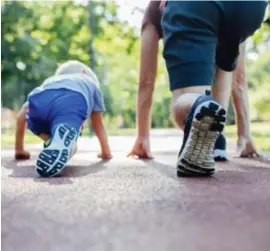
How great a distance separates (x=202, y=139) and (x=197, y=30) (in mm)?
139

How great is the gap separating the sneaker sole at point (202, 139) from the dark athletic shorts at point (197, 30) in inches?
3.2

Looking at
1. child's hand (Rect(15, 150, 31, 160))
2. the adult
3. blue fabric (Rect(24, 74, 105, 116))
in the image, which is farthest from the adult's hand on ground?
child's hand (Rect(15, 150, 31, 160))

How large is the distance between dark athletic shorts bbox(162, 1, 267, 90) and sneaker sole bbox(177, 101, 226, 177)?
0.08 meters

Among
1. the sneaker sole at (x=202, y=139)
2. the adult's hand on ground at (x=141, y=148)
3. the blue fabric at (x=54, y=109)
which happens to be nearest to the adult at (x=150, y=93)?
the adult's hand on ground at (x=141, y=148)

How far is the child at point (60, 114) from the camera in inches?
27.1

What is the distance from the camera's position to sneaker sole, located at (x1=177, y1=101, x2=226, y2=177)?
58cm

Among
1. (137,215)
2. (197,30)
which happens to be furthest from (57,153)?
(137,215)

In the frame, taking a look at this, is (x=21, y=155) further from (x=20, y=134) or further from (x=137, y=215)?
(x=137, y=215)

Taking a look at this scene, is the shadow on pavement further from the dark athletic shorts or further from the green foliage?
the green foliage

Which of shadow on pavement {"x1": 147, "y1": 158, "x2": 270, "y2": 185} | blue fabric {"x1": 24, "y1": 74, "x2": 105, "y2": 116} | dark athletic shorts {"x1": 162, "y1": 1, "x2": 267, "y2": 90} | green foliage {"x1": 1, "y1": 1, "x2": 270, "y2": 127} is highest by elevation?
dark athletic shorts {"x1": 162, "y1": 1, "x2": 267, "y2": 90}

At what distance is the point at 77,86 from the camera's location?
0.90 m

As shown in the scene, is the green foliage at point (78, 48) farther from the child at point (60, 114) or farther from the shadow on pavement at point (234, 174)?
the shadow on pavement at point (234, 174)

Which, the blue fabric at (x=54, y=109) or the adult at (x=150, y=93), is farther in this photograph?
the adult at (x=150, y=93)

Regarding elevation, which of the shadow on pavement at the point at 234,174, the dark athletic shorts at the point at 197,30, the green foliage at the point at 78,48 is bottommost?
the green foliage at the point at 78,48
